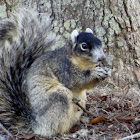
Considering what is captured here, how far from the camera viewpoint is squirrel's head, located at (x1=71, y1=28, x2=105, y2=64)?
7.97 feet

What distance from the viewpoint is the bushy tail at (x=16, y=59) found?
247 cm

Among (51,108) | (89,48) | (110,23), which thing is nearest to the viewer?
(51,108)

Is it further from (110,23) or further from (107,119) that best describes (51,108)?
(110,23)

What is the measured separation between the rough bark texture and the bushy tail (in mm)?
592

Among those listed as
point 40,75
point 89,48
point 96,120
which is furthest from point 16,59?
point 96,120

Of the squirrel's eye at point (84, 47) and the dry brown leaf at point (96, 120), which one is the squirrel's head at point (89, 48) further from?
the dry brown leaf at point (96, 120)

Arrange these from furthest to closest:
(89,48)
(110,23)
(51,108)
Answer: (110,23), (89,48), (51,108)

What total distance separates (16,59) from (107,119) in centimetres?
102

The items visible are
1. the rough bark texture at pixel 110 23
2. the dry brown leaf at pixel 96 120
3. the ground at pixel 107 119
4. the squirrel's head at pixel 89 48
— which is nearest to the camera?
the ground at pixel 107 119

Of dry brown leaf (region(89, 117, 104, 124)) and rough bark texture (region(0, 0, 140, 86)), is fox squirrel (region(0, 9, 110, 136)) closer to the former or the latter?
dry brown leaf (region(89, 117, 104, 124))

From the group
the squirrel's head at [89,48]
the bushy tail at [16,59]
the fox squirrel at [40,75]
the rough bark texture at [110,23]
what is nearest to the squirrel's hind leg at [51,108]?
the fox squirrel at [40,75]

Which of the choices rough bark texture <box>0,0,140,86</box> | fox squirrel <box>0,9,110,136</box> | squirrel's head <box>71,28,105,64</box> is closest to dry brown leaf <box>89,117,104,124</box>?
fox squirrel <box>0,9,110,136</box>

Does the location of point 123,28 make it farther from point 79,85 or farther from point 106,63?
point 79,85

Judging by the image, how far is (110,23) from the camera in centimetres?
319
